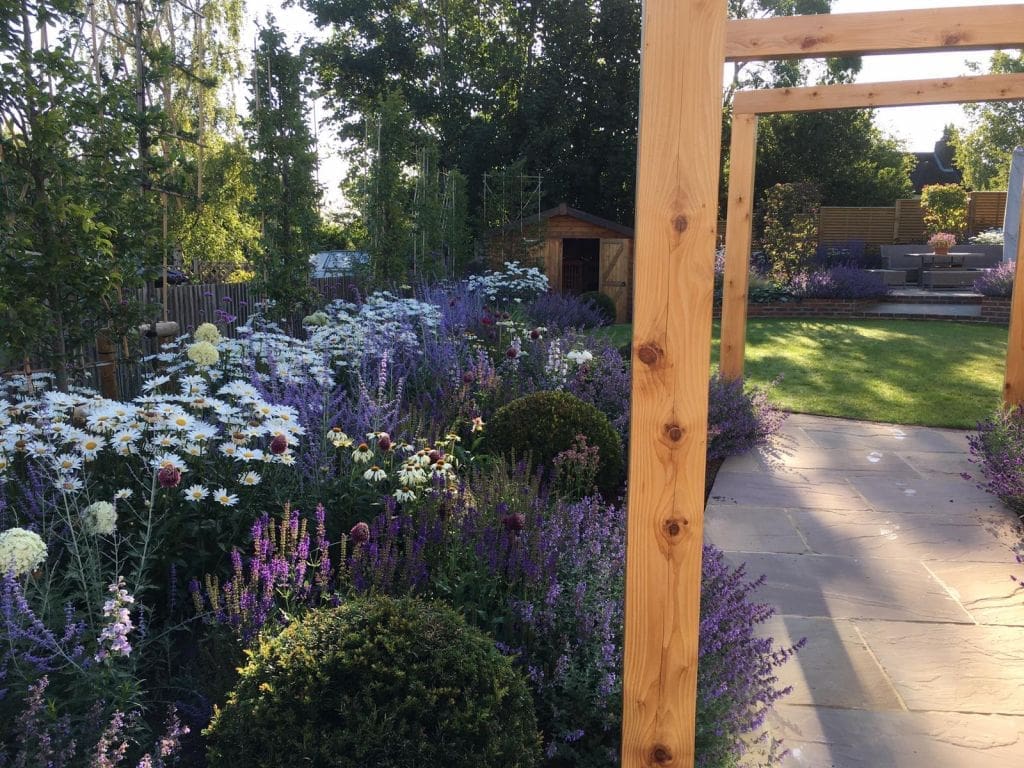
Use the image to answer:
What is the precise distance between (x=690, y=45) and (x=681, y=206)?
0.33 metres

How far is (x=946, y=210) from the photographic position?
79.7 feet

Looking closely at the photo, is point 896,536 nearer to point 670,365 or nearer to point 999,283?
point 670,365

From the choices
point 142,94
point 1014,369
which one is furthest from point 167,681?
point 1014,369

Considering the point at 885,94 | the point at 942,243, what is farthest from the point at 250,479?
the point at 942,243

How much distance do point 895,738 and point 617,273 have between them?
50.8ft

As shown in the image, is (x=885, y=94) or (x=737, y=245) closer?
(x=885, y=94)

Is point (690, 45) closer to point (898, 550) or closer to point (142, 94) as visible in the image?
point (898, 550)

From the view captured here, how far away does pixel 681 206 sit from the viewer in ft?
5.43

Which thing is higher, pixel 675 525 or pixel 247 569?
pixel 675 525

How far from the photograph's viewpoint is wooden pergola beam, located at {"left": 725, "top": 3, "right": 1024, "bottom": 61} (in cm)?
424

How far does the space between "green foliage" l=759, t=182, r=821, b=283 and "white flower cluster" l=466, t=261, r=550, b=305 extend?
6.64 meters

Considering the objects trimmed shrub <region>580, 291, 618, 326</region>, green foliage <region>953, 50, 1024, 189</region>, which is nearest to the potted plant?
trimmed shrub <region>580, 291, 618, 326</region>

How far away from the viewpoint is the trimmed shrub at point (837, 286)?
14805 millimetres

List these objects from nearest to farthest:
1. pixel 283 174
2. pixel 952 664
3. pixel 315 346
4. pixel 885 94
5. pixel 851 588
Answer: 1. pixel 952 664
2. pixel 851 588
3. pixel 315 346
4. pixel 885 94
5. pixel 283 174
